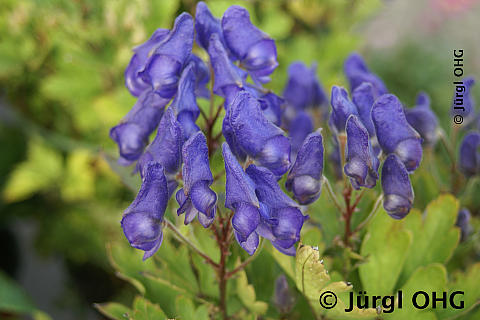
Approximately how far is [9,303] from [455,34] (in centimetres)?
143

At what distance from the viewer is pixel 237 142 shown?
0.42m

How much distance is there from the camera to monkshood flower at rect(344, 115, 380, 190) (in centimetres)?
42

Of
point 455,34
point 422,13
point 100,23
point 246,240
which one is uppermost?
point 422,13

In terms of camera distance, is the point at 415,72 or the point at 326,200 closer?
the point at 326,200

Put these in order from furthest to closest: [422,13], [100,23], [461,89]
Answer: [422,13] → [100,23] → [461,89]

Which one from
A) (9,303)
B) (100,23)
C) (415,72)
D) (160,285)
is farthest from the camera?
(415,72)

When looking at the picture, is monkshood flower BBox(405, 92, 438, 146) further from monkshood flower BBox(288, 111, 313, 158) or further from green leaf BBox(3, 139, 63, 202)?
green leaf BBox(3, 139, 63, 202)

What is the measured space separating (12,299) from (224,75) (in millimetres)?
557

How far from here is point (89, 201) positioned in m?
1.08

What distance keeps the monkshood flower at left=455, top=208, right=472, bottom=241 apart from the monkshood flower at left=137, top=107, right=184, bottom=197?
0.33 m

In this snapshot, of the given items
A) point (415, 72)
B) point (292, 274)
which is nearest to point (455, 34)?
point (415, 72)

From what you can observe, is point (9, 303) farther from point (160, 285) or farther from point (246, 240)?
point (246, 240)

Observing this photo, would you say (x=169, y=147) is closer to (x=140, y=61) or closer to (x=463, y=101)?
(x=140, y=61)

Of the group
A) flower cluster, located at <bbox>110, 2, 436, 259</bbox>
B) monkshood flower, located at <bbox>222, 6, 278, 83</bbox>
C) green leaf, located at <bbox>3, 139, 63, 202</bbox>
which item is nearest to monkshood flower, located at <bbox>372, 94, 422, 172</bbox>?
flower cluster, located at <bbox>110, 2, 436, 259</bbox>
